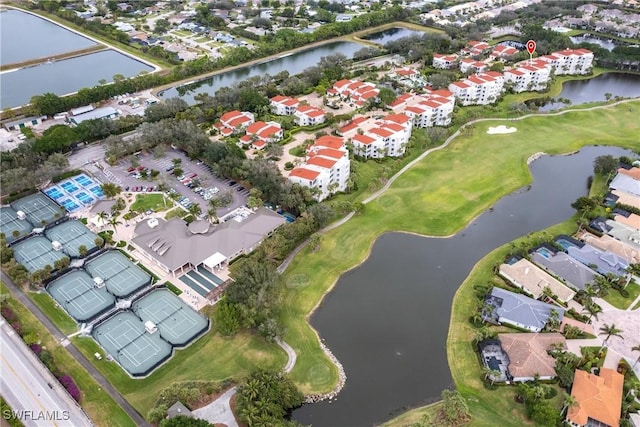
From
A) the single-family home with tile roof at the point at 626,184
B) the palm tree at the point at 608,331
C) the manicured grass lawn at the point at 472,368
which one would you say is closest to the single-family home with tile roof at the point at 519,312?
the manicured grass lawn at the point at 472,368

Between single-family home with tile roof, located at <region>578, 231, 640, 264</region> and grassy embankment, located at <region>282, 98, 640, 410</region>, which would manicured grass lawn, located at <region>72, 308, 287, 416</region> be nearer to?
grassy embankment, located at <region>282, 98, 640, 410</region>

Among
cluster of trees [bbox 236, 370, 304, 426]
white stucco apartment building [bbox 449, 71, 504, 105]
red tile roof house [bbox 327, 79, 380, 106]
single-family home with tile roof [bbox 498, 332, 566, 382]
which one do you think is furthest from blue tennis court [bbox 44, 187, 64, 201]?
white stucco apartment building [bbox 449, 71, 504, 105]

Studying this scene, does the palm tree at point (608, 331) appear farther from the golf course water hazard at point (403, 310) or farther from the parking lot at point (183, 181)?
the parking lot at point (183, 181)

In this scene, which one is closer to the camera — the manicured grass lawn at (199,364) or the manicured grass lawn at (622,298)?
the manicured grass lawn at (199,364)

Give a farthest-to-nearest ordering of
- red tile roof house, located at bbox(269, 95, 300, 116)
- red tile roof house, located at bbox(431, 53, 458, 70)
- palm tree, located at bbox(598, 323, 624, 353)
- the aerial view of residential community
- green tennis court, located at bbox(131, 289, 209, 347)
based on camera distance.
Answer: red tile roof house, located at bbox(431, 53, 458, 70), red tile roof house, located at bbox(269, 95, 300, 116), green tennis court, located at bbox(131, 289, 209, 347), palm tree, located at bbox(598, 323, 624, 353), the aerial view of residential community

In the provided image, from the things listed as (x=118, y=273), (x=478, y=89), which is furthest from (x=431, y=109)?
(x=118, y=273)

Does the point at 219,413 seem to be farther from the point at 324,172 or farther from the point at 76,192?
the point at 76,192

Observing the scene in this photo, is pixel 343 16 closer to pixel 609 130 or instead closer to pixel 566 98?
pixel 566 98
